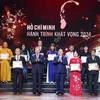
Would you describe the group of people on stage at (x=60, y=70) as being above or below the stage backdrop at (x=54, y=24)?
below

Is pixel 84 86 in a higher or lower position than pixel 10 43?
lower

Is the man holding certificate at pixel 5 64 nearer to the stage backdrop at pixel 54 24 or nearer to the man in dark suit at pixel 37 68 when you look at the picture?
the man in dark suit at pixel 37 68

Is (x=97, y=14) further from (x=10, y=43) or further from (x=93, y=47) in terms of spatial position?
(x=10, y=43)

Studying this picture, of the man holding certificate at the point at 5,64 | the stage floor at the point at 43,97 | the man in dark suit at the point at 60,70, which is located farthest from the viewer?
the man holding certificate at the point at 5,64

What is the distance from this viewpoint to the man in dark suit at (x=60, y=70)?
12898 millimetres

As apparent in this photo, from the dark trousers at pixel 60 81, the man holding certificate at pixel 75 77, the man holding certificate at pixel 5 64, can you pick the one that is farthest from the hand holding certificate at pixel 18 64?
the man holding certificate at pixel 75 77

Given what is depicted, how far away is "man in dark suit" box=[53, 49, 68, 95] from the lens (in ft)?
42.3

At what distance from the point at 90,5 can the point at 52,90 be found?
5268 mm

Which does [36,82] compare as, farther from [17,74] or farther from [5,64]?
[5,64]

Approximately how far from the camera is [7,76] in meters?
14.1

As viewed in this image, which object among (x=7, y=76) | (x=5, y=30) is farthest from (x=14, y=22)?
(x=7, y=76)

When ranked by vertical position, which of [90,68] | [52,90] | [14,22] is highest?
[14,22]

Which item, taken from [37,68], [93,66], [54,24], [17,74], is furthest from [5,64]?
[54,24]

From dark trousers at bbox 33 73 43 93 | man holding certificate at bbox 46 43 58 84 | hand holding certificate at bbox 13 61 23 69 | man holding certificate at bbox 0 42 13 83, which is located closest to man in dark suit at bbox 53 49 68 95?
dark trousers at bbox 33 73 43 93
